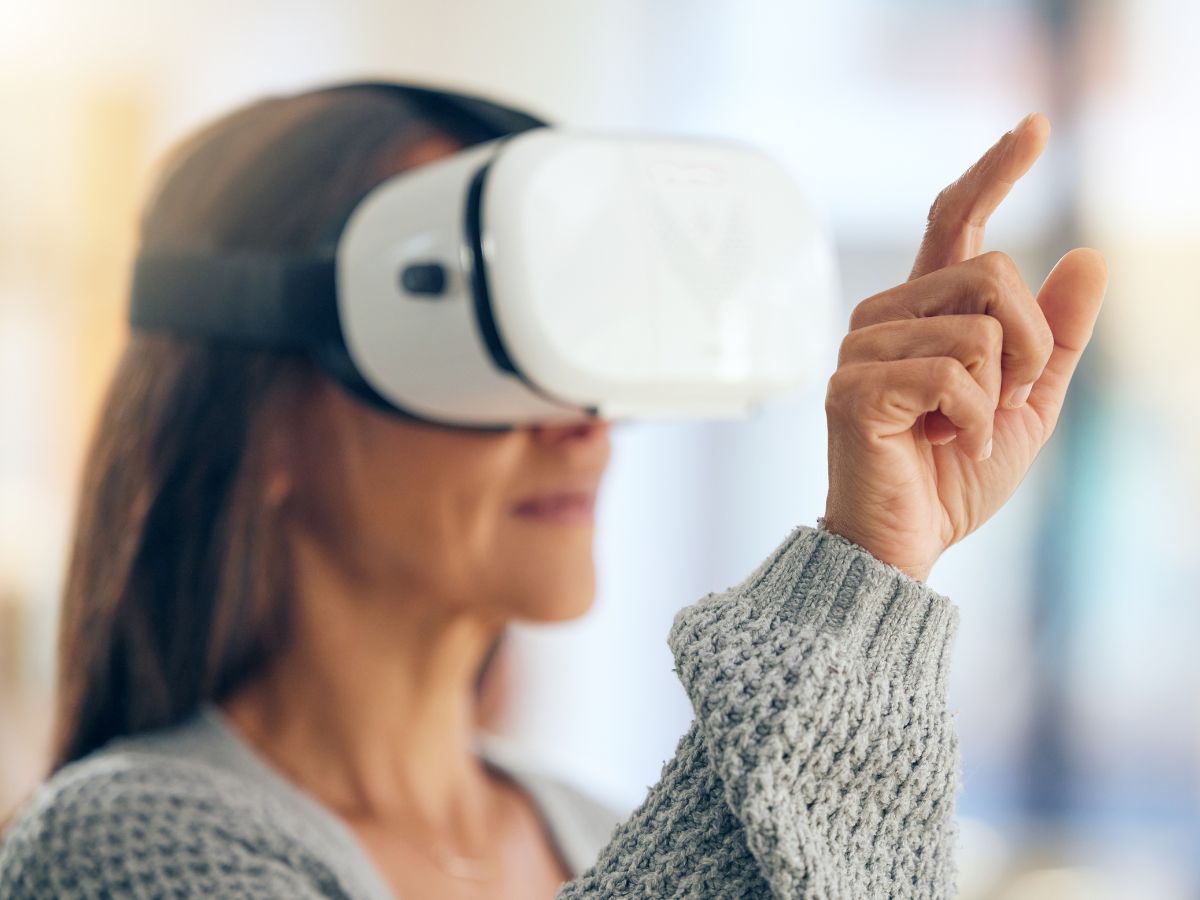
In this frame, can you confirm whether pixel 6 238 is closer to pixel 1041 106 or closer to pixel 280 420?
pixel 280 420

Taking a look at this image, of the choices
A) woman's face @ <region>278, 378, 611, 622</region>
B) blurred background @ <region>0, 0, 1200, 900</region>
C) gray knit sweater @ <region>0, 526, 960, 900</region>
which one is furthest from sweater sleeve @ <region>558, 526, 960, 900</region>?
blurred background @ <region>0, 0, 1200, 900</region>

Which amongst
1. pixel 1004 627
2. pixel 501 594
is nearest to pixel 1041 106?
pixel 1004 627

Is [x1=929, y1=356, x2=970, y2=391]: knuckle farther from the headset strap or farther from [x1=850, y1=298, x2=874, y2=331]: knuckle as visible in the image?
the headset strap

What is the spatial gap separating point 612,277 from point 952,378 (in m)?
0.16

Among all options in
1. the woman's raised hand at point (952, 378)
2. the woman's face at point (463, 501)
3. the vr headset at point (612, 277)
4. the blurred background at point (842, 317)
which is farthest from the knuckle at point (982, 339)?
the blurred background at point (842, 317)

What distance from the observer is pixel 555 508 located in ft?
2.04

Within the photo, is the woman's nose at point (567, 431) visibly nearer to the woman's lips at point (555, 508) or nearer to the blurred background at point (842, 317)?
the woman's lips at point (555, 508)

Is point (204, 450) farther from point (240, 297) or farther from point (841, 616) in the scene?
point (841, 616)

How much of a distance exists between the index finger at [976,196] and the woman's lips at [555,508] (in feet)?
0.95

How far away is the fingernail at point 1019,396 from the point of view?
349 mm

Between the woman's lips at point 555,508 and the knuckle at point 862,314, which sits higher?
the knuckle at point 862,314

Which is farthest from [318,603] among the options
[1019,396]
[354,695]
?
[1019,396]

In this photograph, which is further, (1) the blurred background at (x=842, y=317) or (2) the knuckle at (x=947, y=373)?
(1) the blurred background at (x=842, y=317)

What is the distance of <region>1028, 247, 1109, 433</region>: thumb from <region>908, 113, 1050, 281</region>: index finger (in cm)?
3
